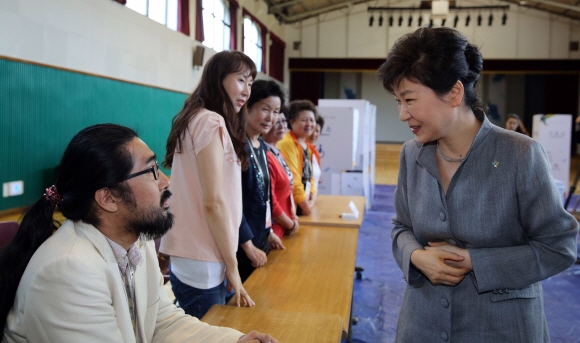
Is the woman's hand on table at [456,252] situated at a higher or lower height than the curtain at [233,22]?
lower

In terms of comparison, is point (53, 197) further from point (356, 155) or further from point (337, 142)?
point (356, 155)

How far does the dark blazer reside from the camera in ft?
7.14

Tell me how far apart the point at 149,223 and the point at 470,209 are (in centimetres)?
81

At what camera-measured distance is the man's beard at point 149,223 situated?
1.27m

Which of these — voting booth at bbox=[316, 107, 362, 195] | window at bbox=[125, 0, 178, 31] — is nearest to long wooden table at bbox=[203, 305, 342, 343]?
voting booth at bbox=[316, 107, 362, 195]

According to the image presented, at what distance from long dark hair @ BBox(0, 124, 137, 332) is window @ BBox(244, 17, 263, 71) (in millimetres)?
11240

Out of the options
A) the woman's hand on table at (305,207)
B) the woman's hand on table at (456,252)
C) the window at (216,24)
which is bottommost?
the woman's hand on table at (305,207)

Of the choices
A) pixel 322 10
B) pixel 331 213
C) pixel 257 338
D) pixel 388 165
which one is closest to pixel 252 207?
pixel 257 338

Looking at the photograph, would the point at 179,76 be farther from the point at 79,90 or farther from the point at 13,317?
the point at 13,317

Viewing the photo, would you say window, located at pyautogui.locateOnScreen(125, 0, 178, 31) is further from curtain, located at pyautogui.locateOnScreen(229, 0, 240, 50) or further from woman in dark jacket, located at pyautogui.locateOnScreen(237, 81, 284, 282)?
woman in dark jacket, located at pyautogui.locateOnScreen(237, 81, 284, 282)

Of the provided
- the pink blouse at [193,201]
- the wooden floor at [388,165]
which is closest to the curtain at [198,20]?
the wooden floor at [388,165]

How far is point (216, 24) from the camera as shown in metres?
10.5

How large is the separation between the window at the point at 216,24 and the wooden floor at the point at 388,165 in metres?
4.69

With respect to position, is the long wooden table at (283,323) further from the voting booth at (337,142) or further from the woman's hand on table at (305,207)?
the voting booth at (337,142)
